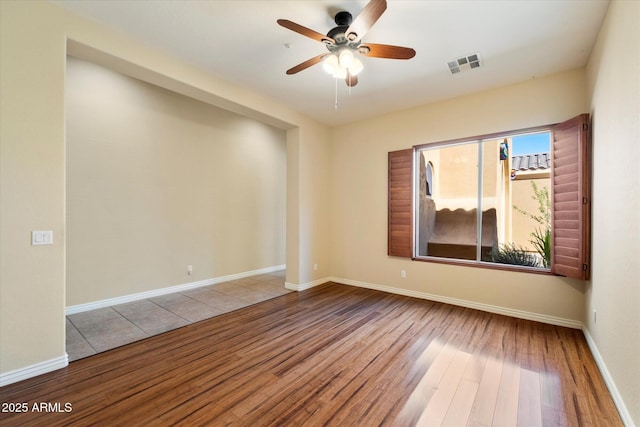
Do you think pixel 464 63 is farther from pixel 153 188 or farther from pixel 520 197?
pixel 153 188

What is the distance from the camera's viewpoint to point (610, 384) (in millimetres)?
2041

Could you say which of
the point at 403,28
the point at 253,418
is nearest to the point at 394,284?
the point at 253,418

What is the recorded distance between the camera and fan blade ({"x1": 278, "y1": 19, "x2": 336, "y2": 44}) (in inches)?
79.8

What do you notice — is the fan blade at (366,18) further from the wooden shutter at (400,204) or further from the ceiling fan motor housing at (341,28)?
the wooden shutter at (400,204)

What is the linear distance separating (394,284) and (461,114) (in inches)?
113

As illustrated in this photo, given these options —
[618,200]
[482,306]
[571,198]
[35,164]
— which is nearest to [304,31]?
[35,164]

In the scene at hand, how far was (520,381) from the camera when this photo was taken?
2.19m

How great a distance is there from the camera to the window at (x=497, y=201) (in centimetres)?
299

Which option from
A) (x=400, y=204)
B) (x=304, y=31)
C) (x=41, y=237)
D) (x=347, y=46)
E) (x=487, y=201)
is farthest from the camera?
(x=400, y=204)

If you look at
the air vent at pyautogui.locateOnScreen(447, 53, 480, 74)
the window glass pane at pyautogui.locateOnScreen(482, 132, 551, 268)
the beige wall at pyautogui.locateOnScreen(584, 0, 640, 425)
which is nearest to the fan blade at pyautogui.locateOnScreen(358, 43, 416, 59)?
the air vent at pyautogui.locateOnScreen(447, 53, 480, 74)

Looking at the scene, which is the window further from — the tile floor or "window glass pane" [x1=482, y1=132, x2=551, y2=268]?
the tile floor

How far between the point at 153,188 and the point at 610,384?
5.67 metres

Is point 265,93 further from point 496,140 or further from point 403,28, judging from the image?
point 496,140

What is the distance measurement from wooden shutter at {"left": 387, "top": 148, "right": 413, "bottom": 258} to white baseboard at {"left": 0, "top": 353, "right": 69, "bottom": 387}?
4.17 meters
